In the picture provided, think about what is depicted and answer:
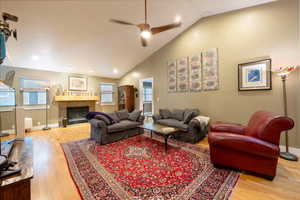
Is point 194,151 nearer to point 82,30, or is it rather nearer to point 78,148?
point 78,148

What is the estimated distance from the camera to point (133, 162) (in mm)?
2373

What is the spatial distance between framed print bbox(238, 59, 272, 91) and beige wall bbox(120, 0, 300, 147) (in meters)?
0.11

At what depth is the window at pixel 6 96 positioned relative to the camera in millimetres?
2246

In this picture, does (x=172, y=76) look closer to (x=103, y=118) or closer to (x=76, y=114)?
(x=103, y=118)

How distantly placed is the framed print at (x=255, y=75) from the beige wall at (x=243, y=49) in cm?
11

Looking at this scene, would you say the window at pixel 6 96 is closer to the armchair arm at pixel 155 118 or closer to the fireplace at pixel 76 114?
the fireplace at pixel 76 114

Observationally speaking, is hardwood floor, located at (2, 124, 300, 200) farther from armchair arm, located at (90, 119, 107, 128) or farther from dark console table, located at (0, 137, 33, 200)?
armchair arm, located at (90, 119, 107, 128)

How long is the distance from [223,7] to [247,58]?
1521mm

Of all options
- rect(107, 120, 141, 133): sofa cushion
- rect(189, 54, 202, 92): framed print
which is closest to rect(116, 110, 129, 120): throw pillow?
rect(107, 120, 141, 133): sofa cushion

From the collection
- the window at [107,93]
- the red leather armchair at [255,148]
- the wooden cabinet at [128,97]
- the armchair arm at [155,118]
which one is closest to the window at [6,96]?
the armchair arm at [155,118]

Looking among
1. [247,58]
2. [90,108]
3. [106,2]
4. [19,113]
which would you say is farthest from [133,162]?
[90,108]

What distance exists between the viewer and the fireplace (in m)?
5.79

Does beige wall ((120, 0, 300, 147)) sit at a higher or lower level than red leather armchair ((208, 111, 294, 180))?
higher

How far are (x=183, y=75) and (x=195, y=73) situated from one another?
1.49 feet
